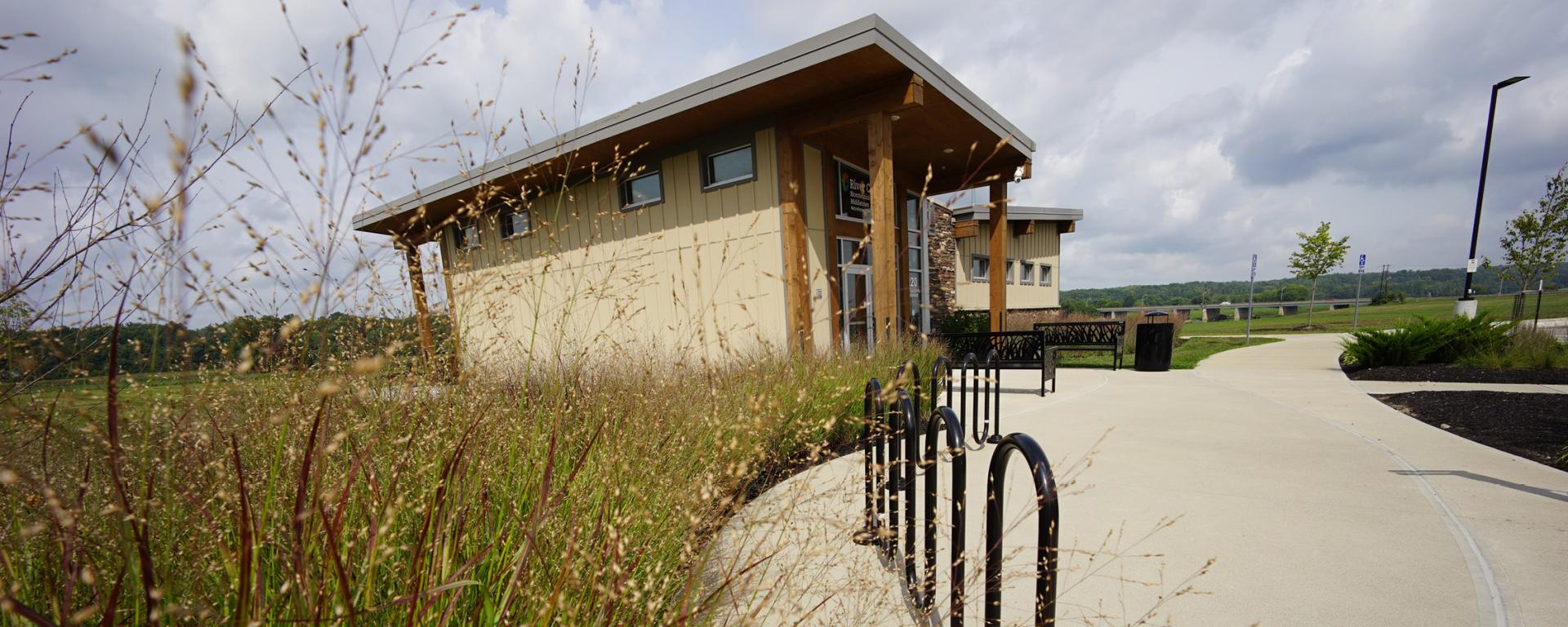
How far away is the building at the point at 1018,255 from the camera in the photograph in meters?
16.7

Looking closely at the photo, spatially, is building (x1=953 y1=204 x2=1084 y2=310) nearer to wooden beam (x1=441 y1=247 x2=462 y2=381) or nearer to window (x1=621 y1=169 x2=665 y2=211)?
window (x1=621 y1=169 x2=665 y2=211)

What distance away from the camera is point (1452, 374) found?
6.71 metres

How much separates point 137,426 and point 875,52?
18.2ft

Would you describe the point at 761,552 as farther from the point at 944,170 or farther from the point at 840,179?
the point at 944,170

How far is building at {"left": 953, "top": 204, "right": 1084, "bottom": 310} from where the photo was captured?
54.7 feet

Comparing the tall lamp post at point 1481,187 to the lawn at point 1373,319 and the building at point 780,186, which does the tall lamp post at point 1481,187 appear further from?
the building at point 780,186

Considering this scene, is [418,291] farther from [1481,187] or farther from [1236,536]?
[1481,187]

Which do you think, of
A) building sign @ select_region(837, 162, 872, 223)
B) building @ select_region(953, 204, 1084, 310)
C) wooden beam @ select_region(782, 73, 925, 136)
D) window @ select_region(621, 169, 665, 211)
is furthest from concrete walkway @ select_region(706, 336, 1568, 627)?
building @ select_region(953, 204, 1084, 310)

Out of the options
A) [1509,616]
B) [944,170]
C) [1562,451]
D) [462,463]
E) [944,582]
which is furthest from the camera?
[944,170]

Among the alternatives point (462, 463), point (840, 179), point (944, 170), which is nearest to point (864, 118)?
point (840, 179)

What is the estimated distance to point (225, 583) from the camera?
3.84 ft

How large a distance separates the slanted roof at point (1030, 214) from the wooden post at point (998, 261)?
273 inches

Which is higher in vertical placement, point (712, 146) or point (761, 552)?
point (712, 146)

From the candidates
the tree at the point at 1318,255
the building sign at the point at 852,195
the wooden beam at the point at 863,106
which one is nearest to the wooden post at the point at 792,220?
the wooden beam at the point at 863,106
